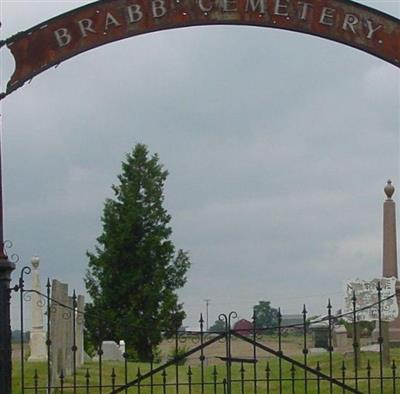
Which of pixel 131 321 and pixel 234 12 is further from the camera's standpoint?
pixel 131 321

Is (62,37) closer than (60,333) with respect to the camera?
Yes

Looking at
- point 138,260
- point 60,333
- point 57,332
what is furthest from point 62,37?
point 138,260

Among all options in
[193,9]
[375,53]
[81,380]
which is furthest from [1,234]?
[81,380]

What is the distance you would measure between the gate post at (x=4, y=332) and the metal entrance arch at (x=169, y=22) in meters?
1.60

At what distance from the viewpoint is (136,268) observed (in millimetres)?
33625

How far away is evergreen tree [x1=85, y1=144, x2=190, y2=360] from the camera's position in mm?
32969

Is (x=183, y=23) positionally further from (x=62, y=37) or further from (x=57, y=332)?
(x=57, y=332)

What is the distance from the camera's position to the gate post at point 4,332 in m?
8.93

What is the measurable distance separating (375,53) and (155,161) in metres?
25.8

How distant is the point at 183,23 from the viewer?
9422 mm

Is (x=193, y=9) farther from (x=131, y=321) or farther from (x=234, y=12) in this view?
(x=131, y=321)

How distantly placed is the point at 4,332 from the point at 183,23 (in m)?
3.30

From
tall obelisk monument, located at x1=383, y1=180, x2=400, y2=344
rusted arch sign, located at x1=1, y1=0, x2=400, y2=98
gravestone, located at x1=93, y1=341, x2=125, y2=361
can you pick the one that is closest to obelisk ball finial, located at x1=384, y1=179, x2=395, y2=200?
tall obelisk monument, located at x1=383, y1=180, x2=400, y2=344

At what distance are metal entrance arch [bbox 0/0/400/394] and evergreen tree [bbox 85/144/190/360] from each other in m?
23.4
